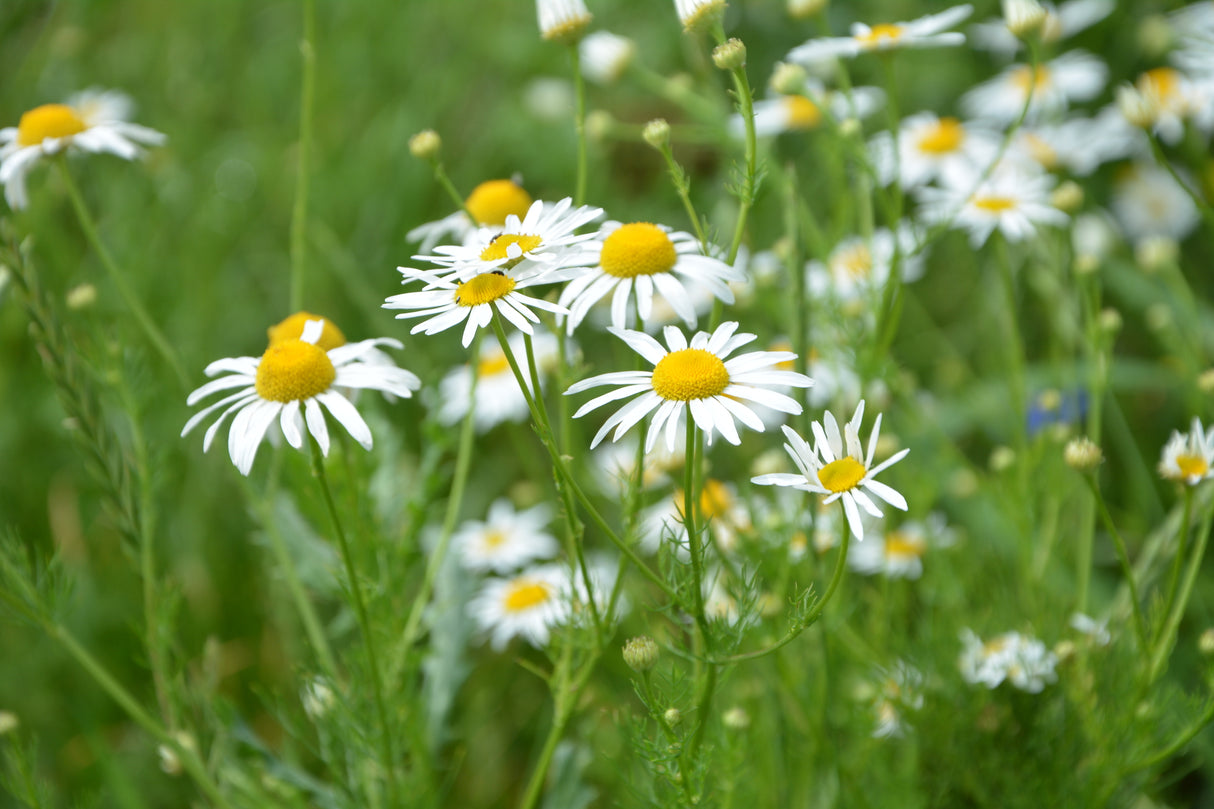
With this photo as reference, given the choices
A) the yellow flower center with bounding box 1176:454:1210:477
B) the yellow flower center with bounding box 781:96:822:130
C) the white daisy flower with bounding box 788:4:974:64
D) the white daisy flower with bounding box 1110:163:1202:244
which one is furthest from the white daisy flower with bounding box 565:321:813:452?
the white daisy flower with bounding box 1110:163:1202:244

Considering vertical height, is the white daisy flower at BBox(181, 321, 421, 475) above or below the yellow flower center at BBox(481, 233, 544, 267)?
below

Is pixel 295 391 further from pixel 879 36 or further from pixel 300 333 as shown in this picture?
pixel 879 36

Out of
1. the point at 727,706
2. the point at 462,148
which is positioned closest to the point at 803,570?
the point at 727,706

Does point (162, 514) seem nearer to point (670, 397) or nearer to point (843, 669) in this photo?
point (843, 669)

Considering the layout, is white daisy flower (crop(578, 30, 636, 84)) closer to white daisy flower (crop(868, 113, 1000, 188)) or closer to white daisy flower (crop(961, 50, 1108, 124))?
white daisy flower (crop(868, 113, 1000, 188))

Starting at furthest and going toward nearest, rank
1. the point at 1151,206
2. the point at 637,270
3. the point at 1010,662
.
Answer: the point at 1151,206, the point at 1010,662, the point at 637,270

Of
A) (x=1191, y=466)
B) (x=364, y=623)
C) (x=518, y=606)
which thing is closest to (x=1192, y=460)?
(x=1191, y=466)

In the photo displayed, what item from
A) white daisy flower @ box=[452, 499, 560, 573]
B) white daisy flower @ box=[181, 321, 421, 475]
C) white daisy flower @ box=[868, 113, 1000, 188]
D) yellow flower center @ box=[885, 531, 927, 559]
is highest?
white daisy flower @ box=[181, 321, 421, 475]
